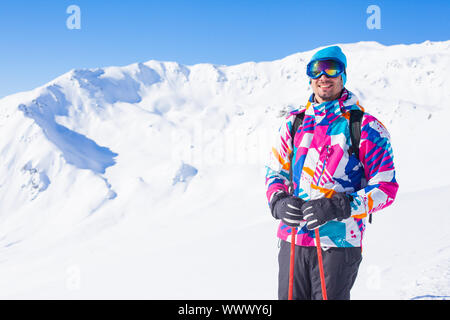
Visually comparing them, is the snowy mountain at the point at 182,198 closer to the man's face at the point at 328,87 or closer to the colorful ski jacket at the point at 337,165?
the colorful ski jacket at the point at 337,165

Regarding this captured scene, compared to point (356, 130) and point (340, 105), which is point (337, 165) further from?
point (340, 105)

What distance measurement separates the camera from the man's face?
2828mm

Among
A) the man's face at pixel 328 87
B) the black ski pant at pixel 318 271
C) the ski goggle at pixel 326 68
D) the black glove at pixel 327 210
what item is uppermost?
the ski goggle at pixel 326 68

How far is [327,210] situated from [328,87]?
3.11 feet

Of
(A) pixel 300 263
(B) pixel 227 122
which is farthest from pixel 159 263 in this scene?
(B) pixel 227 122

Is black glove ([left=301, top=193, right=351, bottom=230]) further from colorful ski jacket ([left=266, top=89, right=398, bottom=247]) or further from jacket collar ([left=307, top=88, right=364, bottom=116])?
jacket collar ([left=307, top=88, right=364, bottom=116])

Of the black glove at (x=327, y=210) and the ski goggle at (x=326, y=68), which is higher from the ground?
the ski goggle at (x=326, y=68)

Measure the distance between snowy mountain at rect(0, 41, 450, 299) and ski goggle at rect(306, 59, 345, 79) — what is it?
304 centimetres

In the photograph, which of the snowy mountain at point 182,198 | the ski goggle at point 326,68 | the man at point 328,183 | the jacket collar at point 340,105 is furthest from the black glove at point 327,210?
the snowy mountain at point 182,198

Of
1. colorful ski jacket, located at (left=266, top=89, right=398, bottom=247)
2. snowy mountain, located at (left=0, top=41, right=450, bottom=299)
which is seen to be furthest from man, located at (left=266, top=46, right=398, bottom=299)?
snowy mountain, located at (left=0, top=41, right=450, bottom=299)

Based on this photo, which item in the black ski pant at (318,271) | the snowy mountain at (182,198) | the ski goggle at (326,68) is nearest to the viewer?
the black ski pant at (318,271)

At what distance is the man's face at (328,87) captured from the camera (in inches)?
111
